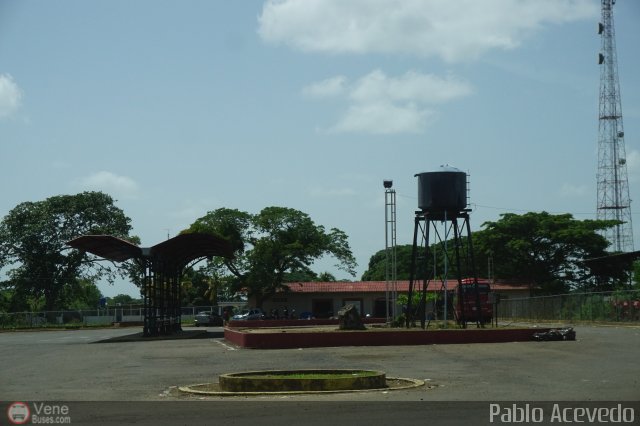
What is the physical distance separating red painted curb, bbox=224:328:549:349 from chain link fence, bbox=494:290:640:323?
17.7 metres

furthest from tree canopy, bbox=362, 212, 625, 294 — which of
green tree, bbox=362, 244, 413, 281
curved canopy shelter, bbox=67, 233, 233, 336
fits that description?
curved canopy shelter, bbox=67, 233, 233, 336

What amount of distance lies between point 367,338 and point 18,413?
1762 cm

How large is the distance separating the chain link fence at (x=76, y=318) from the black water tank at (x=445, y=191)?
39613 millimetres

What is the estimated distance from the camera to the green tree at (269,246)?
6881 cm

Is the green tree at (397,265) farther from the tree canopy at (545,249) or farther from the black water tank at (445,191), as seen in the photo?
the black water tank at (445,191)

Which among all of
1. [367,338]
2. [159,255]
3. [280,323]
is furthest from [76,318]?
[367,338]

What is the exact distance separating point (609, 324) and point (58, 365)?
3333 cm

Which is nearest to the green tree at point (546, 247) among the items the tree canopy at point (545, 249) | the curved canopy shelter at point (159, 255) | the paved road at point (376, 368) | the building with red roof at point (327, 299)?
the tree canopy at point (545, 249)

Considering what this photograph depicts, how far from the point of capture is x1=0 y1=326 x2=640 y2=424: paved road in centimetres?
1382

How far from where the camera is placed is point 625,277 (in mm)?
67312

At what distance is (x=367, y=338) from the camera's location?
28.5m

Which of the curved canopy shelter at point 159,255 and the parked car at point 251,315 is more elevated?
the curved canopy shelter at point 159,255

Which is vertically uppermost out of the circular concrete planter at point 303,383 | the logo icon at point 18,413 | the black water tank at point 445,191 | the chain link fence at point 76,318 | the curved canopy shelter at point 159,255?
the black water tank at point 445,191

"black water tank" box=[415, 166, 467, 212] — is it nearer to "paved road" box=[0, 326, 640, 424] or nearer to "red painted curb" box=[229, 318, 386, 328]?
"paved road" box=[0, 326, 640, 424]
